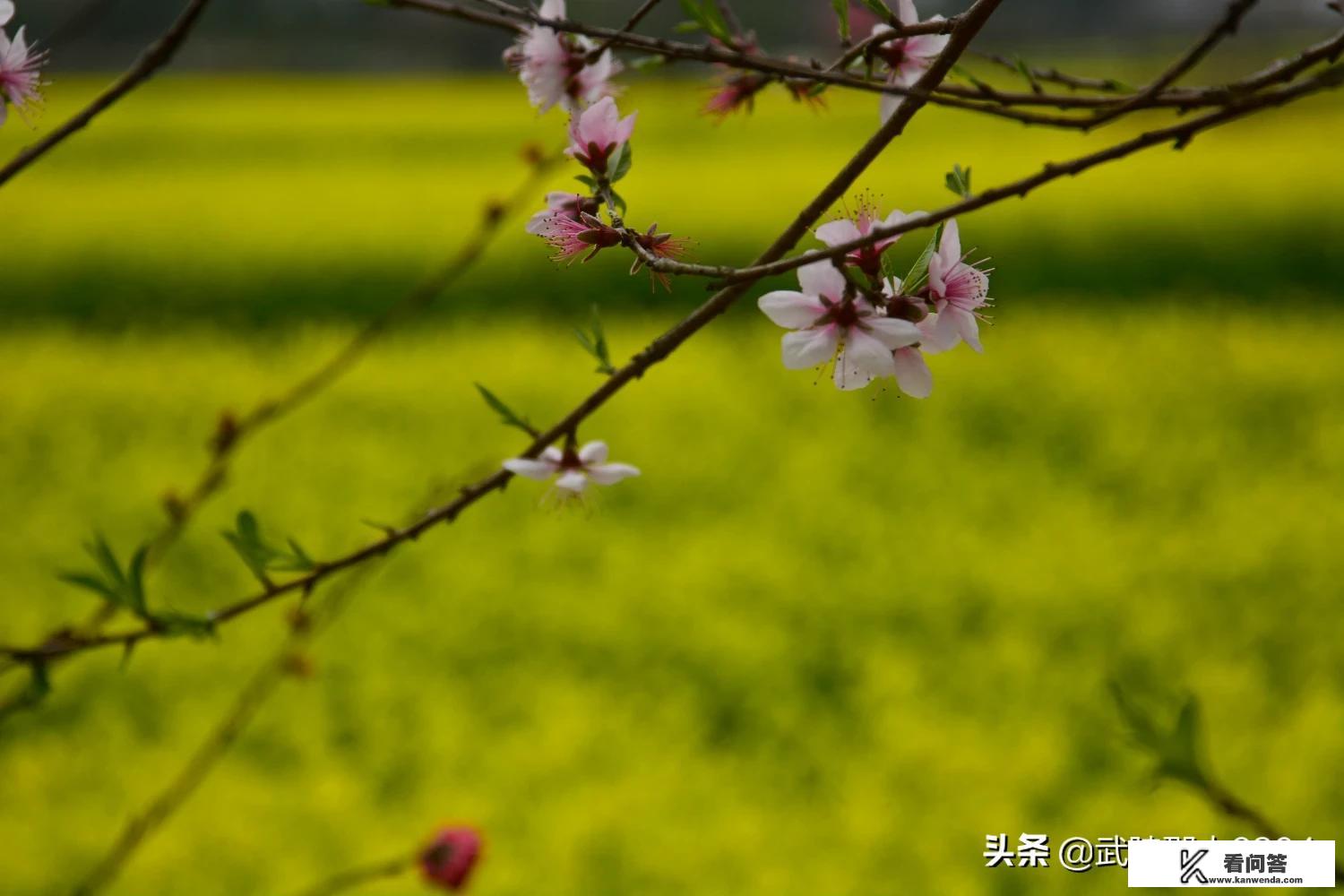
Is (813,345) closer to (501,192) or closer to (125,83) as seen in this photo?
(125,83)

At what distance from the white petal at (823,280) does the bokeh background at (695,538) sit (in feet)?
0.45

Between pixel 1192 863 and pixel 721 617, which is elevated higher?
pixel 721 617

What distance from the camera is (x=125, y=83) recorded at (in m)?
0.42

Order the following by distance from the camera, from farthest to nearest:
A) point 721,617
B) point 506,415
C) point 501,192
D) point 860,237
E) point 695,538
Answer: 1. point 501,192
2. point 695,538
3. point 721,617
4. point 506,415
5. point 860,237

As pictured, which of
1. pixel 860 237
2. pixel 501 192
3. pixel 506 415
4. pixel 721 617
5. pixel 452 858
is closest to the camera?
pixel 860 237

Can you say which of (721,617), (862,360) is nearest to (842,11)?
(862,360)

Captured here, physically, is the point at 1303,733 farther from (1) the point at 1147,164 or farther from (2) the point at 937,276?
(1) the point at 1147,164

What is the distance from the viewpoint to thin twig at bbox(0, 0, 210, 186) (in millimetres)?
410

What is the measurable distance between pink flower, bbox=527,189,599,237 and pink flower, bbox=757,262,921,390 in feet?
0.20

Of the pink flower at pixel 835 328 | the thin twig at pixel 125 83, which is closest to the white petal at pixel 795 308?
the pink flower at pixel 835 328

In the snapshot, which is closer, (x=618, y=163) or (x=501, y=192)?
(x=618, y=163)

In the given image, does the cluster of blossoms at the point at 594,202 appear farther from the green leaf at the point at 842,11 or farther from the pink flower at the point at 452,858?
the pink flower at the point at 452,858

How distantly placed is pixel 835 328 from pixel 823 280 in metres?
0.02

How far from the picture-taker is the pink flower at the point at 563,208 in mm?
369
